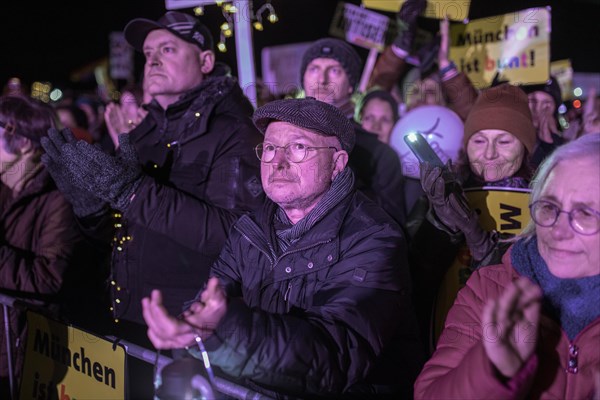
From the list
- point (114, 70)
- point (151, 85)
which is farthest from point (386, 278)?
point (114, 70)

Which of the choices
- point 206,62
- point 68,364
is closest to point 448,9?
point 206,62

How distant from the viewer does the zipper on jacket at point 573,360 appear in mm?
1901

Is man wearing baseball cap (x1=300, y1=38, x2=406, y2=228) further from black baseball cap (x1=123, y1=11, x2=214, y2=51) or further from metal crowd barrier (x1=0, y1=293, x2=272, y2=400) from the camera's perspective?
metal crowd barrier (x1=0, y1=293, x2=272, y2=400)

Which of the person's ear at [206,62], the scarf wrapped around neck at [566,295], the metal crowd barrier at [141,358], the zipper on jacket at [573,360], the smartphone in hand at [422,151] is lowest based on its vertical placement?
the metal crowd barrier at [141,358]

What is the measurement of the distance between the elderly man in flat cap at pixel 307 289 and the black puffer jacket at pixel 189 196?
0.31 meters

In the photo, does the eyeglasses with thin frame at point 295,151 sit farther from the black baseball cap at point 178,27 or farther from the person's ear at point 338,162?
the black baseball cap at point 178,27

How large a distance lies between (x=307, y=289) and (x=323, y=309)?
7.9 inches

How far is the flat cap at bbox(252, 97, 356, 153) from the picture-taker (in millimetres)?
2676

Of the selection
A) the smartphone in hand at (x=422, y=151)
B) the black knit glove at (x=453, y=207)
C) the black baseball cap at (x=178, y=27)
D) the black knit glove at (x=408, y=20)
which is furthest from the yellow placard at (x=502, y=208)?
the black knit glove at (x=408, y=20)

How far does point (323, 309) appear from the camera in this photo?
89.1 inches

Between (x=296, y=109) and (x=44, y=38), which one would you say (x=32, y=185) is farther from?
(x=44, y=38)

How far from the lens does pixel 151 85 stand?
360 centimetres

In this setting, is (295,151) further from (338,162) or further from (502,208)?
(502,208)

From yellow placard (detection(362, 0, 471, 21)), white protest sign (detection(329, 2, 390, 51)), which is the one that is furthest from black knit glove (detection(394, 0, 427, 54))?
white protest sign (detection(329, 2, 390, 51))
